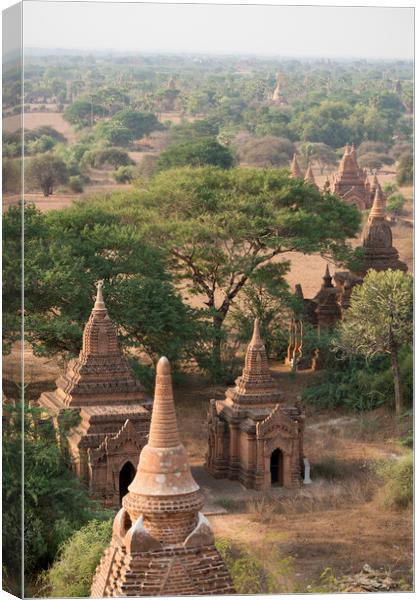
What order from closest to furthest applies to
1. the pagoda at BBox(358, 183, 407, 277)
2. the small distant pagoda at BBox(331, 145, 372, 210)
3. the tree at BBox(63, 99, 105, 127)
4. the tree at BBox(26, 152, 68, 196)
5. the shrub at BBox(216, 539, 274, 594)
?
the shrub at BBox(216, 539, 274, 594) → the tree at BBox(26, 152, 68, 196) → the tree at BBox(63, 99, 105, 127) → the pagoda at BBox(358, 183, 407, 277) → the small distant pagoda at BBox(331, 145, 372, 210)

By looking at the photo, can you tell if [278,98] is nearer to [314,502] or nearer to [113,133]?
[113,133]

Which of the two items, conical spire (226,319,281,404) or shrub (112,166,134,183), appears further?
shrub (112,166,134,183)

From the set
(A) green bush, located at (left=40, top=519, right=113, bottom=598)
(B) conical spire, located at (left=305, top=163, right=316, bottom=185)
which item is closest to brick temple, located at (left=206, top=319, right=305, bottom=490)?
(A) green bush, located at (left=40, top=519, right=113, bottom=598)

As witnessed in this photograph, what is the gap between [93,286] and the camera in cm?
2594

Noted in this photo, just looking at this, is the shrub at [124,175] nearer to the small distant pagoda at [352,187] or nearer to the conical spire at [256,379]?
the small distant pagoda at [352,187]

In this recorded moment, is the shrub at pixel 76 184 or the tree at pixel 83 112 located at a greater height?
the tree at pixel 83 112

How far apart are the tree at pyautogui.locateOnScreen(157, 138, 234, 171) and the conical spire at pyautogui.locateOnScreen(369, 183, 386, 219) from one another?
90.0 inches

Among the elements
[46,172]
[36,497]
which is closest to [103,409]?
[46,172]

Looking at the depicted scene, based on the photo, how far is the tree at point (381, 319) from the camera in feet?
78.9

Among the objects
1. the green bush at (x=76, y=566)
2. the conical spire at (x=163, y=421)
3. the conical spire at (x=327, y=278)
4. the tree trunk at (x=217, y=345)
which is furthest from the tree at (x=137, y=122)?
the conical spire at (x=163, y=421)

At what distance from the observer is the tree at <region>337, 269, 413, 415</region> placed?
24.0 m

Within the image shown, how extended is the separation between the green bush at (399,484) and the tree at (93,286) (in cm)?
533

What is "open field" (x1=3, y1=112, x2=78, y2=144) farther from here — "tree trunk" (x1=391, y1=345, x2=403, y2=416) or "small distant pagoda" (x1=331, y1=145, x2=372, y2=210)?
"small distant pagoda" (x1=331, y1=145, x2=372, y2=210)

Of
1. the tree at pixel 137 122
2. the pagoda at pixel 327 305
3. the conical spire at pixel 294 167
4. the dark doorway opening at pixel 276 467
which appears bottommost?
the dark doorway opening at pixel 276 467
